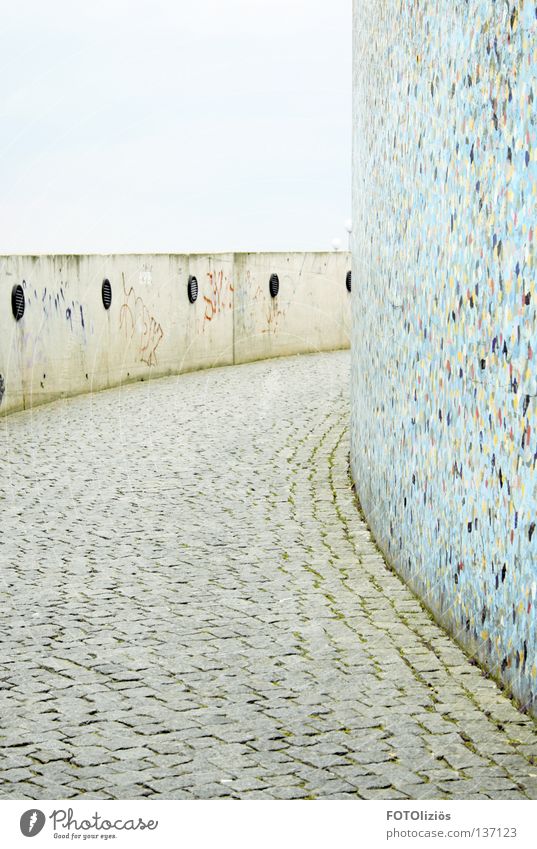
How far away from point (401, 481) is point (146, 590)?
141cm

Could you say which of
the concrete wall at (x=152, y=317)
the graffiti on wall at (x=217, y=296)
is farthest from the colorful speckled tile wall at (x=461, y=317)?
the graffiti on wall at (x=217, y=296)

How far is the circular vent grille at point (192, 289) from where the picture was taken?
17.4m

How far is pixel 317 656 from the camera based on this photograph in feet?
18.1

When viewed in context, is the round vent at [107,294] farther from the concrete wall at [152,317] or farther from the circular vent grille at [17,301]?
the circular vent grille at [17,301]

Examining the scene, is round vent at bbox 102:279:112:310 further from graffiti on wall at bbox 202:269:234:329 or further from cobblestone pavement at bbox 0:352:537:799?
cobblestone pavement at bbox 0:352:537:799

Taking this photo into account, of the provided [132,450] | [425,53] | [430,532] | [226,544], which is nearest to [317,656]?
[430,532]

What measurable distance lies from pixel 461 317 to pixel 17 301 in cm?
831

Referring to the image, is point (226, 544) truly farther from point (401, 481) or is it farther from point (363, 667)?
point (363, 667)

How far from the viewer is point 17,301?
518 inches
